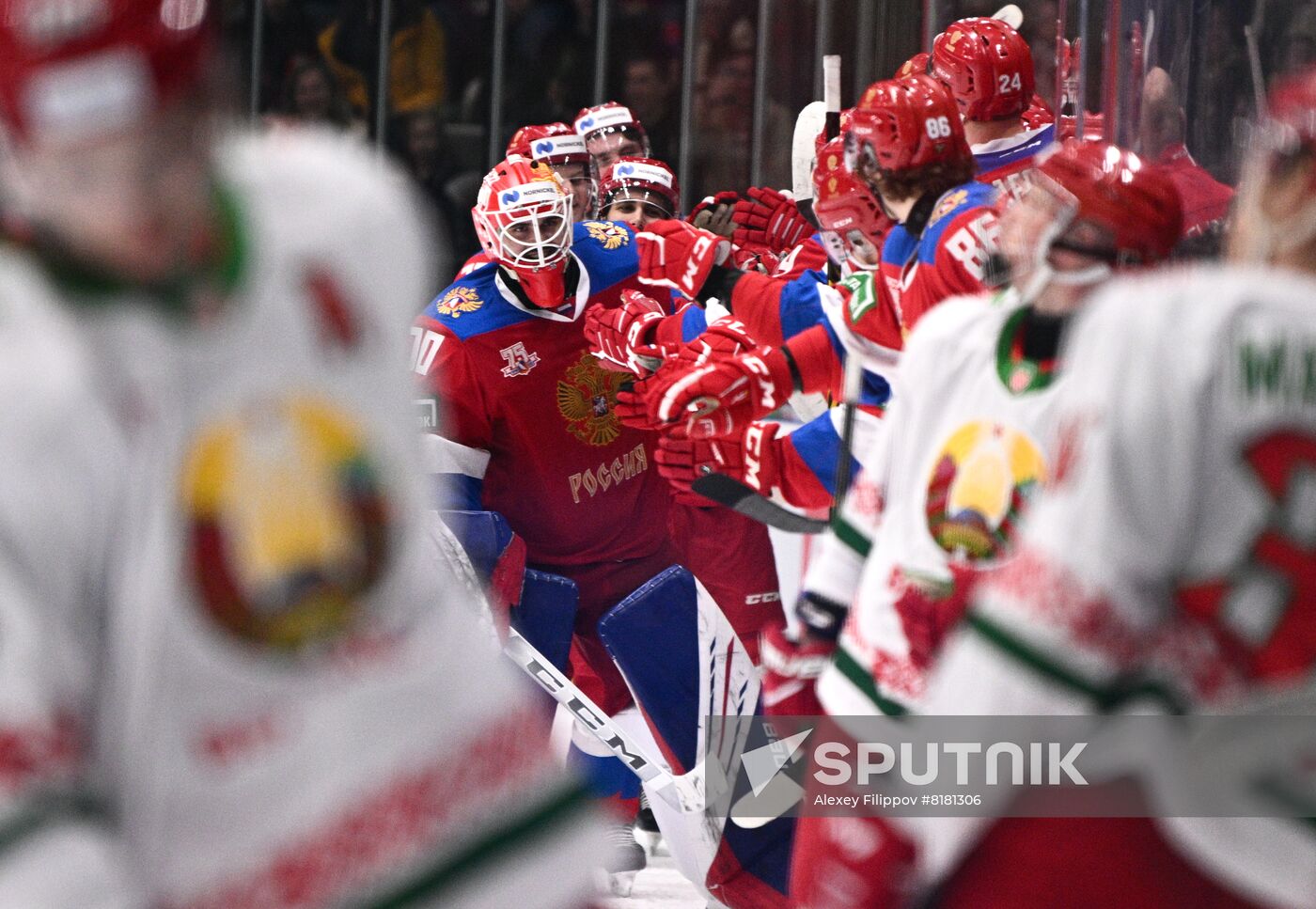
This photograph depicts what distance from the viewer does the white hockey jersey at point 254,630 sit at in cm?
83

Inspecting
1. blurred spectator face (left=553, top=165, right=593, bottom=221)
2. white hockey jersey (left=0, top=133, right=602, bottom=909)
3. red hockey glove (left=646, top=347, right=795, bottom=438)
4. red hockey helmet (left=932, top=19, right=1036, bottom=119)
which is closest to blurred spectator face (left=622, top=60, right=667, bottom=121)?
blurred spectator face (left=553, top=165, right=593, bottom=221)

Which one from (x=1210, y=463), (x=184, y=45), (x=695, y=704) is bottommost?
(x=695, y=704)

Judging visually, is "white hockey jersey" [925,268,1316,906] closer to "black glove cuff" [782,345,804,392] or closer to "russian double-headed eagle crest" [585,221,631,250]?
"black glove cuff" [782,345,804,392]

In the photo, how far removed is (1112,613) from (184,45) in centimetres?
67

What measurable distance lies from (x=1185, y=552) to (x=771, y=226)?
3.71m

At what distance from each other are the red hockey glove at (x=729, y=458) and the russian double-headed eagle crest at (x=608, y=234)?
42.2 inches

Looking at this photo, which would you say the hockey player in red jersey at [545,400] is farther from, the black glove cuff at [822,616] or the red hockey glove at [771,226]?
the black glove cuff at [822,616]

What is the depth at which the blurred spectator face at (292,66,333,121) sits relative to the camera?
880cm

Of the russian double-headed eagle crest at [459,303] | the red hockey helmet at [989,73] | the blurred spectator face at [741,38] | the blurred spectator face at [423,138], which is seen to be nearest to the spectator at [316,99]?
the blurred spectator face at [423,138]

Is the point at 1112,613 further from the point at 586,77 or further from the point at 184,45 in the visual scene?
the point at 586,77

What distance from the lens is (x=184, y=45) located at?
2.81 ft

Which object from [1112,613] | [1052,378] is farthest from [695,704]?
[1112,613]

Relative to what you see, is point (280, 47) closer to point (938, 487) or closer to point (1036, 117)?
point (1036, 117)

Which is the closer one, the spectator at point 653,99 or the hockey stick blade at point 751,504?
the hockey stick blade at point 751,504
